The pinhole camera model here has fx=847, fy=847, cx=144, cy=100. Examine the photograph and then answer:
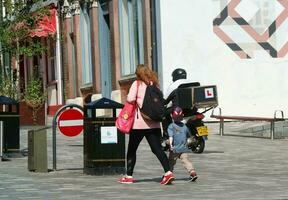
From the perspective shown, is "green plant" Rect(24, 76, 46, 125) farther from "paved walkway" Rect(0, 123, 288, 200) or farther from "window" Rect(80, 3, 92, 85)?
"paved walkway" Rect(0, 123, 288, 200)

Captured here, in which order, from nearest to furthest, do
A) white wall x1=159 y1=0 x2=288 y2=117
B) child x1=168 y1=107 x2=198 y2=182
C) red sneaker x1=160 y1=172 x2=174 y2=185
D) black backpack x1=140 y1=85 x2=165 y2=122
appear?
red sneaker x1=160 y1=172 x2=174 y2=185 → black backpack x1=140 y1=85 x2=165 y2=122 → child x1=168 y1=107 x2=198 y2=182 → white wall x1=159 y1=0 x2=288 y2=117

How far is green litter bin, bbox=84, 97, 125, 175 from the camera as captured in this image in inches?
556

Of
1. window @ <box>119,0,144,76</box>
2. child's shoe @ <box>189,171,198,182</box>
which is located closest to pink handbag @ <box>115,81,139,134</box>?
child's shoe @ <box>189,171,198,182</box>

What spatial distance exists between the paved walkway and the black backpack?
40.6 inches

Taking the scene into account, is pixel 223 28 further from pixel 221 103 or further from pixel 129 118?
pixel 129 118

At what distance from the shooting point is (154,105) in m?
12.7

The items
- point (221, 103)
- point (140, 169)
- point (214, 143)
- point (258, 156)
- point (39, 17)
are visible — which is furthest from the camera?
point (221, 103)

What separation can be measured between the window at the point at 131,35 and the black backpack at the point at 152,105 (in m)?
17.6

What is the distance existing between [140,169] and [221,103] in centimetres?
1278

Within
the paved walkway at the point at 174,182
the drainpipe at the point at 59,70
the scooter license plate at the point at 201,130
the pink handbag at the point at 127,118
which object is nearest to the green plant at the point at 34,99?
the drainpipe at the point at 59,70

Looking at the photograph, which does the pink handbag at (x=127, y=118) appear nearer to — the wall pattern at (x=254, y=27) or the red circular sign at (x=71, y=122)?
the red circular sign at (x=71, y=122)

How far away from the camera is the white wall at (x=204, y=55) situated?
92.2ft

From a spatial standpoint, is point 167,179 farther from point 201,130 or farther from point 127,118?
point 201,130

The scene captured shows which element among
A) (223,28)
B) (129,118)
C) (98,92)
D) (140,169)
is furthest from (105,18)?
(129,118)
